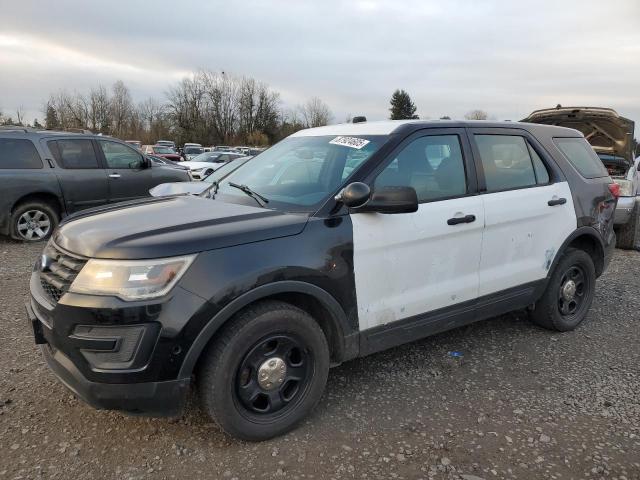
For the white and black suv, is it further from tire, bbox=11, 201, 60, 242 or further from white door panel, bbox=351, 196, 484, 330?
tire, bbox=11, 201, 60, 242

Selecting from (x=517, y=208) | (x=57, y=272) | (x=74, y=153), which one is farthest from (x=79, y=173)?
(x=517, y=208)

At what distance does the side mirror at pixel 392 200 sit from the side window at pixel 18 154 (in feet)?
22.3

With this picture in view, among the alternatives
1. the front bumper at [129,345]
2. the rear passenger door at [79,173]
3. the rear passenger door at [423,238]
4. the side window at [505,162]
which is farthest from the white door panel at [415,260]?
the rear passenger door at [79,173]

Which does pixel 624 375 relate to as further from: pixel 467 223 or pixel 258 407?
pixel 258 407

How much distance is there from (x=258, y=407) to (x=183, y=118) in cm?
6987

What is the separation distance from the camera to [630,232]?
774cm

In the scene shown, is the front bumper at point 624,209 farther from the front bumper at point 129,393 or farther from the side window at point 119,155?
the side window at point 119,155

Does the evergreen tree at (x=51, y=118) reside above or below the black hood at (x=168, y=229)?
above

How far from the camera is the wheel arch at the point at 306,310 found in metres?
2.39

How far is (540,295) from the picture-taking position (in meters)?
4.09

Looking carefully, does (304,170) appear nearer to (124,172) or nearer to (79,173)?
(79,173)

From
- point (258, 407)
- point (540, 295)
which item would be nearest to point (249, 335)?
point (258, 407)

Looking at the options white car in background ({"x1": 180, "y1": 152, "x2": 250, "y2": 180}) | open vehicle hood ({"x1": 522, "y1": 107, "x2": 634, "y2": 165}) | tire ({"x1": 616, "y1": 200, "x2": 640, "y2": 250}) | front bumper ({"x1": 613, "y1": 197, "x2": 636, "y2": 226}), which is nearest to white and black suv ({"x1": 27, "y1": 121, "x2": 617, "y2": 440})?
front bumper ({"x1": 613, "y1": 197, "x2": 636, "y2": 226})

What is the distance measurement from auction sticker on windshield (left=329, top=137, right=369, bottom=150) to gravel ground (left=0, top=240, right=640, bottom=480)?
160 centimetres
